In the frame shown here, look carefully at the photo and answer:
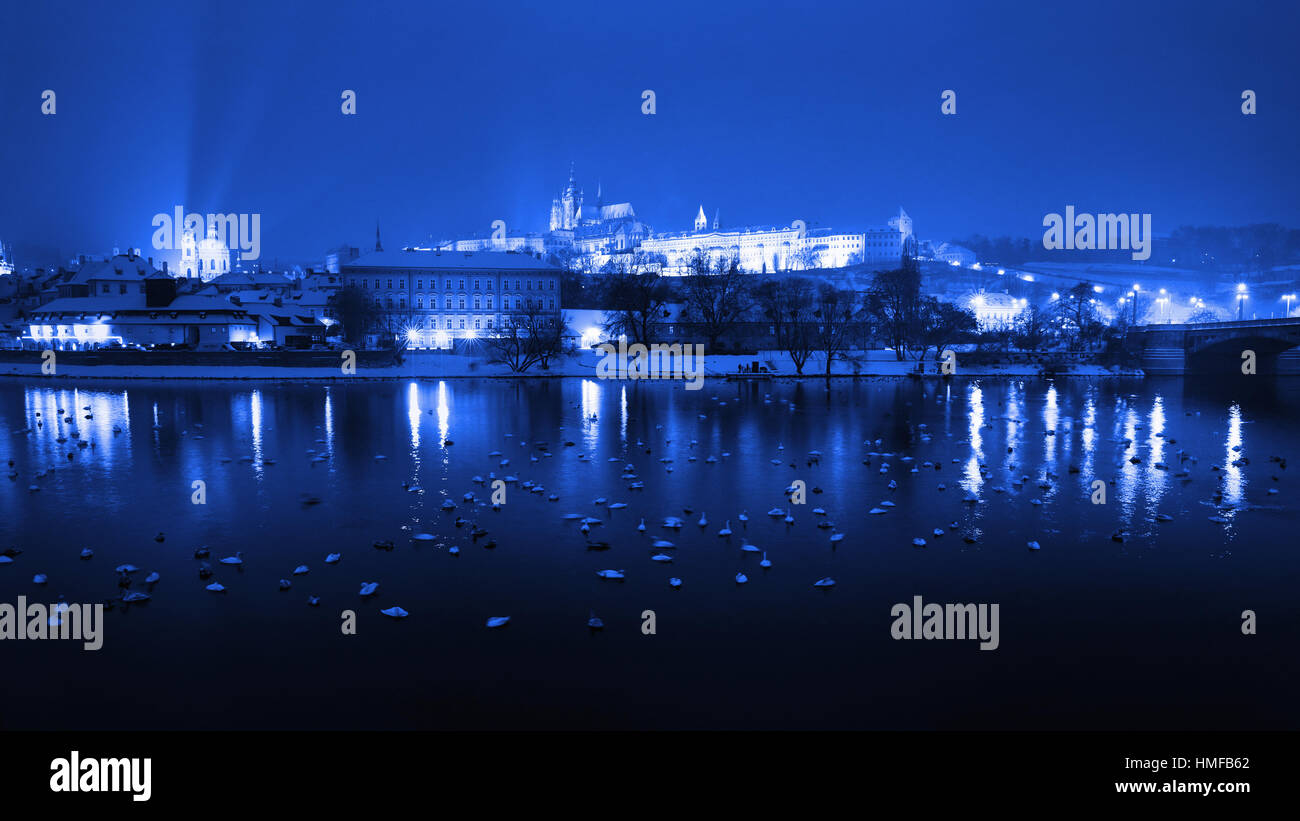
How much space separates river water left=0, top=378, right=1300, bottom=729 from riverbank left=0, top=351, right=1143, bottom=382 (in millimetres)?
35207

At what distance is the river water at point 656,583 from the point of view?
8.25 metres

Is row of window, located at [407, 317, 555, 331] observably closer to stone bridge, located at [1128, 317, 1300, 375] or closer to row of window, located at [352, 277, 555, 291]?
row of window, located at [352, 277, 555, 291]

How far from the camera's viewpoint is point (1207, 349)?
6488cm

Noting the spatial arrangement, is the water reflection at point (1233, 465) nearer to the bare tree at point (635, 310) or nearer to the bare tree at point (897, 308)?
the bare tree at point (897, 308)

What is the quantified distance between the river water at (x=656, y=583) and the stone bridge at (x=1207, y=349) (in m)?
44.9

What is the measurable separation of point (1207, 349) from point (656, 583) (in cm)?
6906

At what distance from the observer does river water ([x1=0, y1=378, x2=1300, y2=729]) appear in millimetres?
8250

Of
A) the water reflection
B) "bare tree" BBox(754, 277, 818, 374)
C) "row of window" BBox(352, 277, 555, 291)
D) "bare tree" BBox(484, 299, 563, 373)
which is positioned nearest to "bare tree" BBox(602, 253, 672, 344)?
"bare tree" BBox(484, 299, 563, 373)

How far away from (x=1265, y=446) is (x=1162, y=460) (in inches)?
222

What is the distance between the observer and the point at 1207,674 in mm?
8828

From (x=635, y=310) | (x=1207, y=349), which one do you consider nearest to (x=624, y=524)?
(x=635, y=310)

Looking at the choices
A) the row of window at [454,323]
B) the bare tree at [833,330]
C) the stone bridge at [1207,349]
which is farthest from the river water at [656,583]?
the row of window at [454,323]
